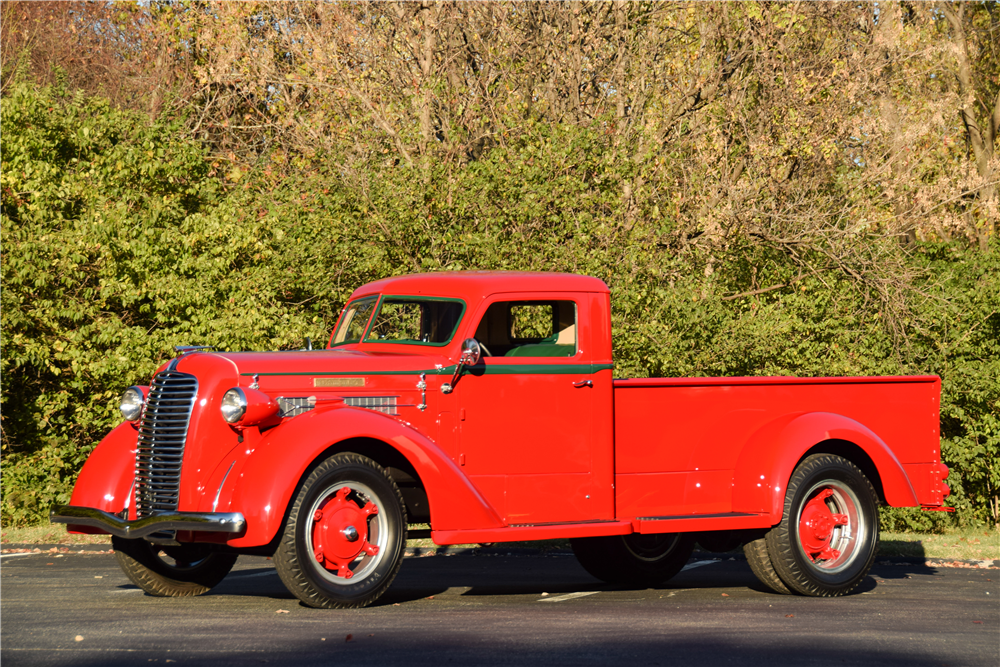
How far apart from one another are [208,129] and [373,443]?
1741cm

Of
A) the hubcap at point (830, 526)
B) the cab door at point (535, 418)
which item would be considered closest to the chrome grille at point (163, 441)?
the cab door at point (535, 418)

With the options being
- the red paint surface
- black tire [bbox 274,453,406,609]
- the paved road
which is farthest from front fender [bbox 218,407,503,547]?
the paved road

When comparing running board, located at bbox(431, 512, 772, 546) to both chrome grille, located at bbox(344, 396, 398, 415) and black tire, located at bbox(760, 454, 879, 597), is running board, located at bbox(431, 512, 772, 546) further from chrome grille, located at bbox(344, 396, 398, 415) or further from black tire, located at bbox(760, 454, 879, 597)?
chrome grille, located at bbox(344, 396, 398, 415)

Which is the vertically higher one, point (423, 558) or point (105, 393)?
point (105, 393)

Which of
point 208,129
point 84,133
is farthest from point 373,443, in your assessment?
point 208,129

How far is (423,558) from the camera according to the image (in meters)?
11.9

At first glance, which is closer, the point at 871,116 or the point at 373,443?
the point at 373,443

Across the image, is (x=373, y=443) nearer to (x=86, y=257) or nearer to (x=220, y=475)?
(x=220, y=475)

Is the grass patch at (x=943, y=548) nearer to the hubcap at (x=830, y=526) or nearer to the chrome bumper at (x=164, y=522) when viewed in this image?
the hubcap at (x=830, y=526)

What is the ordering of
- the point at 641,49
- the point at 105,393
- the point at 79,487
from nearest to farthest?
the point at 79,487, the point at 105,393, the point at 641,49

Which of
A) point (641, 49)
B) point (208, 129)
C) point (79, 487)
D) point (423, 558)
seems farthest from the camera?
point (208, 129)

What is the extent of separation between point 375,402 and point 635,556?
122 inches

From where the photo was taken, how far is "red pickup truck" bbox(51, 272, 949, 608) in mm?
7289

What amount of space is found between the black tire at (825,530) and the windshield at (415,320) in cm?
286
